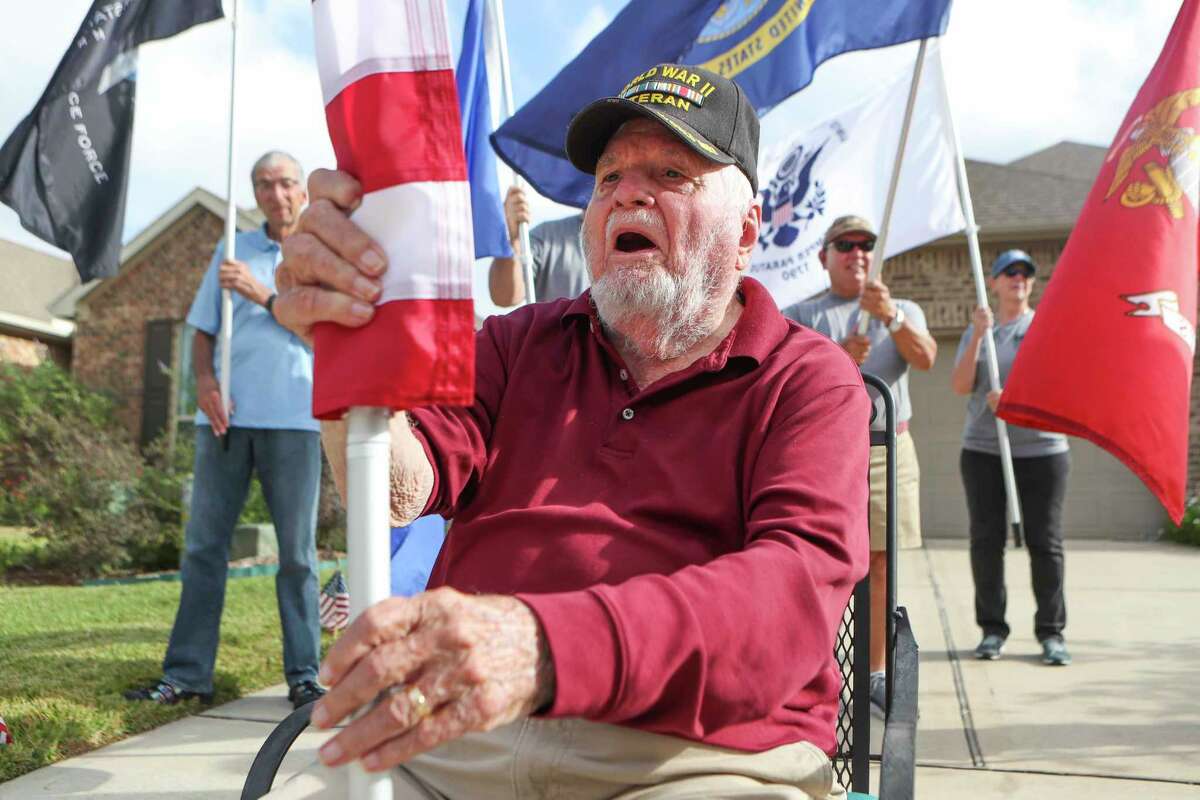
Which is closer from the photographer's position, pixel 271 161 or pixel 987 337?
pixel 271 161

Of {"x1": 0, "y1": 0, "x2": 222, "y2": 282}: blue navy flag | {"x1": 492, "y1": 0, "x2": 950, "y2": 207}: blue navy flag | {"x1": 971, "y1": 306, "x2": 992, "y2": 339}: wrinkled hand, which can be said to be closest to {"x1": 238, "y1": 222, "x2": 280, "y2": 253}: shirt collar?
{"x1": 0, "y1": 0, "x2": 222, "y2": 282}: blue navy flag

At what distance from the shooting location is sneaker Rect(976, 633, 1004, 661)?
5.47 m

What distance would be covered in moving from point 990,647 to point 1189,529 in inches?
318

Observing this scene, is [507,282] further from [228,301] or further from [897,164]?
[897,164]

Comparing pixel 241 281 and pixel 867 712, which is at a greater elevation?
pixel 241 281

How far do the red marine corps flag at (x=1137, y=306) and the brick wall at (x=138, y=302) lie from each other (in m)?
16.9

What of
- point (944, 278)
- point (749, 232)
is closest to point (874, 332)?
point (749, 232)

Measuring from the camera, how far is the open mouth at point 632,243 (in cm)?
215

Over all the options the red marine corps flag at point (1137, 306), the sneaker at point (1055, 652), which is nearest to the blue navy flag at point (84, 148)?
the red marine corps flag at point (1137, 306)

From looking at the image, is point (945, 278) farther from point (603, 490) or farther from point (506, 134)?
point (603, 490)

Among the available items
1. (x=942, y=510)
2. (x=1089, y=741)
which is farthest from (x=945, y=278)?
(x=1089, y=741)

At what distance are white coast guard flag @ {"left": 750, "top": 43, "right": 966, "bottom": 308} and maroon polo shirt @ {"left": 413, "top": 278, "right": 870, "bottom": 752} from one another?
3.90 meters

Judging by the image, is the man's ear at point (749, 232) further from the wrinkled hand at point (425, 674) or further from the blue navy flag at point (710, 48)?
the blue navy flag at point (710, 48)

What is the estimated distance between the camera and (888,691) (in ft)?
6.57
